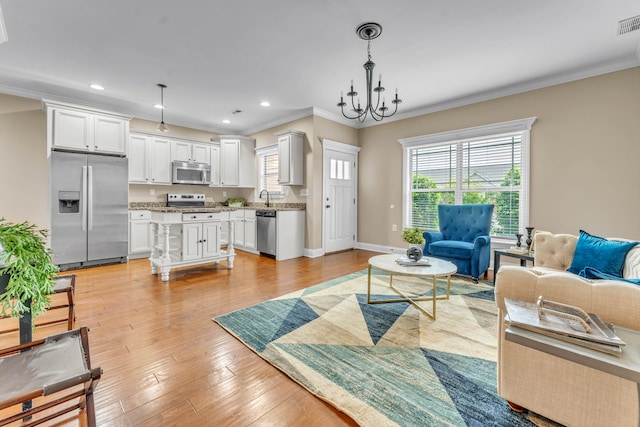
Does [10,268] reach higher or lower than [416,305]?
higher

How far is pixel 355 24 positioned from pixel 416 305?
9.13ft

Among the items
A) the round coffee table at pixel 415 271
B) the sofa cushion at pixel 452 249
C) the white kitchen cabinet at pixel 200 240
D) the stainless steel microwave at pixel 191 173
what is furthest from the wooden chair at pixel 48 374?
the stainless steel microwave at pixel 191 173

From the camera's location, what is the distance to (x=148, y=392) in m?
1.61

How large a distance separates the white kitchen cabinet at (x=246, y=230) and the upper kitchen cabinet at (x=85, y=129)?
2.29m

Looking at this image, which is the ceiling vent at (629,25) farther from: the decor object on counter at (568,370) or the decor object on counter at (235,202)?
the decor object on counter at (235,202)

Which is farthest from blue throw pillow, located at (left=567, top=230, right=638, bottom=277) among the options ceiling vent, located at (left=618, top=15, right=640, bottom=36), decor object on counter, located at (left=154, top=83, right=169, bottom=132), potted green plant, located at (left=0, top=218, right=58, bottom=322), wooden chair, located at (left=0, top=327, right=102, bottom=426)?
decor object on counter, located at (left=154, top=83, right=169, bottom=132)

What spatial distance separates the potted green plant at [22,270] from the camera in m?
1.08

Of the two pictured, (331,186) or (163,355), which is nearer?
(163,355)

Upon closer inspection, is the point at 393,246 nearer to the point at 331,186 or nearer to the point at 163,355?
the point at 331,186

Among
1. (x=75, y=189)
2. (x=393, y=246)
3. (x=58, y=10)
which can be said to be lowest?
(x=393, y=246)

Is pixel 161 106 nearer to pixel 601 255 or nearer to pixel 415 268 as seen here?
pixel 415 268

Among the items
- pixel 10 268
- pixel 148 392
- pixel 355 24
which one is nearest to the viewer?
pixel 10 268

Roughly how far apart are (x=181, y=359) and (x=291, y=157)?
390cm

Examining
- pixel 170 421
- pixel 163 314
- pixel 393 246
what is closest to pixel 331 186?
pixel 393 246
